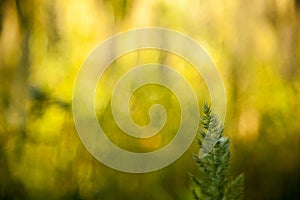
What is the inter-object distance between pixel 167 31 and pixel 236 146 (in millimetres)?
296

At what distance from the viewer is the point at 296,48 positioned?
1154mm

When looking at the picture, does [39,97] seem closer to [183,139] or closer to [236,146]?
[183,139]

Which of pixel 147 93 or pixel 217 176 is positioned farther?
pixel 147 93

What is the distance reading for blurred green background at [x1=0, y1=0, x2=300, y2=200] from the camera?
1145mm

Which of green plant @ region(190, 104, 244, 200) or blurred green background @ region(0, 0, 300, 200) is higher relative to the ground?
blurred green background @ region(0, 0, 300, 200)

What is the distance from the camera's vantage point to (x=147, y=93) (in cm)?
115

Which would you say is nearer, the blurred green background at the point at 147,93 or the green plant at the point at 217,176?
the green plant at the point at 217,176

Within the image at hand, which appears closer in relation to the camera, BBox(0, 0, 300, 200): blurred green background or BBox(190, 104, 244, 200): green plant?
BBox(190, 104, 244, 200): green plant

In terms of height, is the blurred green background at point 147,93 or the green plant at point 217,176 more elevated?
the blurred green background at point 147,93

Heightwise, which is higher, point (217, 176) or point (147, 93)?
point (147, 93)

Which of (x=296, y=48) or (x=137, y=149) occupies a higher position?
(x=296, y=48)

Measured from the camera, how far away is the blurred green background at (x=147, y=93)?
114 cm

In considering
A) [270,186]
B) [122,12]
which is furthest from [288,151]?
[122,12]

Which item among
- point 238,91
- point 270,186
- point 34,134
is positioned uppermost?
point 238,91
